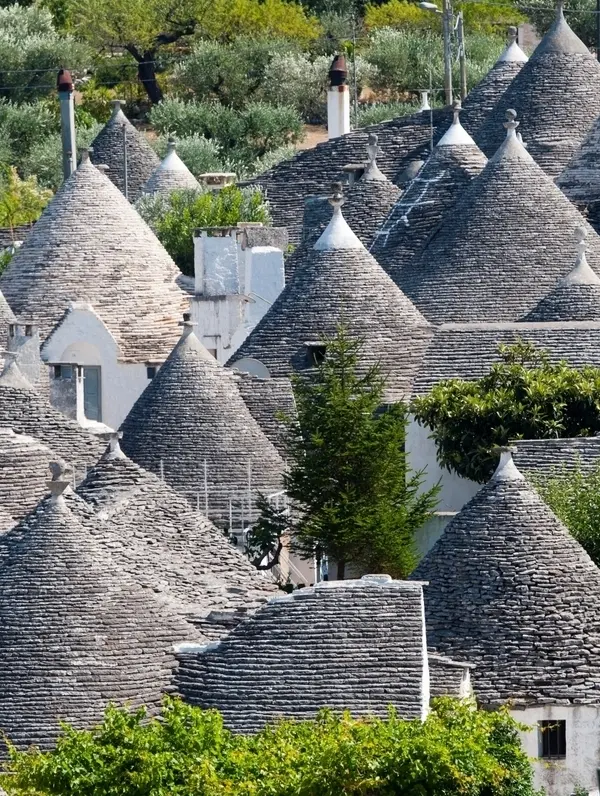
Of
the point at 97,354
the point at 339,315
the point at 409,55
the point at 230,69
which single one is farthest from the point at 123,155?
the point at 339,315

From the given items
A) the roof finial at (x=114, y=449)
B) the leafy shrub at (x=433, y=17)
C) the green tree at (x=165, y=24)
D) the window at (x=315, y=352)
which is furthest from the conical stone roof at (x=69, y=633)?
the leafy shrub at (x=433, y=17)

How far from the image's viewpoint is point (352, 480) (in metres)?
48.6

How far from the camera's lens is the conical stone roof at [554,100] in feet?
214

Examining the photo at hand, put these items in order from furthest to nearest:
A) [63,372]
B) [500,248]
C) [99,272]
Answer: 1. [99,272]
2. [63,372]
3. [500,248]

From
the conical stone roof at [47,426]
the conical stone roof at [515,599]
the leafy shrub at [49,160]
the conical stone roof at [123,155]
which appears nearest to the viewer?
the conical stone roof at [515,599]

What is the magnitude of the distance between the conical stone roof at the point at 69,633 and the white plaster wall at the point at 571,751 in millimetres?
3565

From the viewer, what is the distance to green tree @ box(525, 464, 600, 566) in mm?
44531

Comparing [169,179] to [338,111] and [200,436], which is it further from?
[200,436]

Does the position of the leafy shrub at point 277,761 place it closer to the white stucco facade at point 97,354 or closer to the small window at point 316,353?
the small window at point 316,353

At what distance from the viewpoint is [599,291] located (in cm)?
5538

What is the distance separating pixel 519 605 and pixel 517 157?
65.9ft

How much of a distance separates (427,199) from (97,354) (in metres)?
5.85

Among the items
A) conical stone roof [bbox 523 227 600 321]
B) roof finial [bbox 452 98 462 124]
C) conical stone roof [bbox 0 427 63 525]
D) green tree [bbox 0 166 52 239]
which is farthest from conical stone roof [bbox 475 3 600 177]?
conical stone roof [bbox 0 427 63 525]

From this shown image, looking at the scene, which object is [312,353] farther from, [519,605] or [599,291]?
[519,605]
